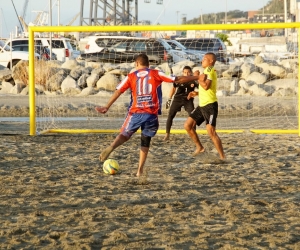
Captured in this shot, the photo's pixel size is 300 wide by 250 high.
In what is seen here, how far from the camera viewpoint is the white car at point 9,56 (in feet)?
108

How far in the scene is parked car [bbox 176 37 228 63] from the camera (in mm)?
21188

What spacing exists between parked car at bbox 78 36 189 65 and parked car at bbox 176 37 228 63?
542mm

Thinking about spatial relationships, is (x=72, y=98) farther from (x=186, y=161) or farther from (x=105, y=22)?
(x=105, y=22)

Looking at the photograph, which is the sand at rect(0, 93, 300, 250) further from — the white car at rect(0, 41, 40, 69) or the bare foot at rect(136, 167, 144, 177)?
the white car at rect(0, 41, 40, 69)

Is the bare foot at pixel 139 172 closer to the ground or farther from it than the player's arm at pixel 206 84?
closer to the ground

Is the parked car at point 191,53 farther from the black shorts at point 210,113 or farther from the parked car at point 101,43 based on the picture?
the black shorts at point 210,113

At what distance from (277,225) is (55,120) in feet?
37.2

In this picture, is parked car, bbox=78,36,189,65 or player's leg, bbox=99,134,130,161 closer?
player's leg, bbox=99,134,130,161

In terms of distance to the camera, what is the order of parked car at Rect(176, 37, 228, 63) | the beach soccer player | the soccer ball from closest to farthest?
the beach soccer player, the soccer ball, parked car at Rect(176, 37, 228, 63)

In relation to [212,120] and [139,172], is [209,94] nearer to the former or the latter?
[212,120]

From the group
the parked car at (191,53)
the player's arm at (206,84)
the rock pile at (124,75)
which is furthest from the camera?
the parked car at (191,53)

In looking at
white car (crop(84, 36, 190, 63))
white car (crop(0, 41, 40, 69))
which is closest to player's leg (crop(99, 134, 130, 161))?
white car (crop(84, 36, 190, 63))

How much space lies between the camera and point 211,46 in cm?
2384

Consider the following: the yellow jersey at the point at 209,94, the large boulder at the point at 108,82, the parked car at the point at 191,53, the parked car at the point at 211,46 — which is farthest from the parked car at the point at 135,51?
the yellow jersey at the point at 209,94
